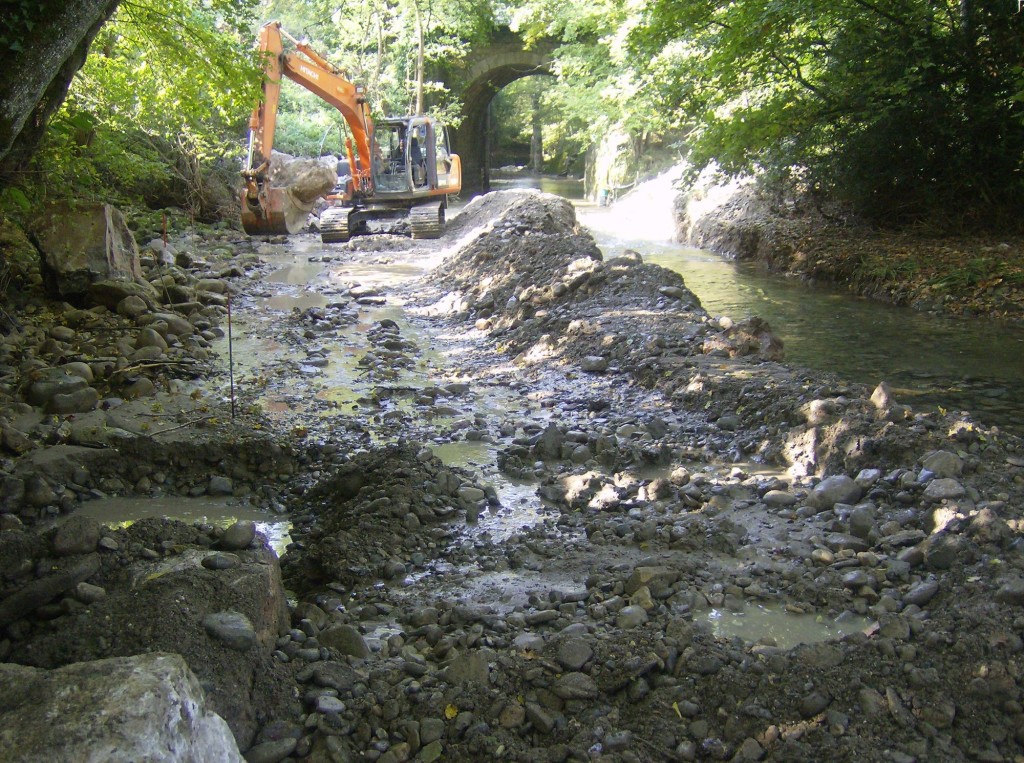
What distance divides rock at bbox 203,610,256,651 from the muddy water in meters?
5.46

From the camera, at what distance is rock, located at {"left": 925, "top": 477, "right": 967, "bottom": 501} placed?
4250 millimetres

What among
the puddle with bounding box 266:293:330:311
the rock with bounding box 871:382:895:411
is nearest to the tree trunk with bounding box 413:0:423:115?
the puddle with bounding box 266:293:330:311

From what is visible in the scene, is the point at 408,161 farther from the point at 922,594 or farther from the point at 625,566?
the point at 922,594

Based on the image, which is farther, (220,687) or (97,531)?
(97,531)

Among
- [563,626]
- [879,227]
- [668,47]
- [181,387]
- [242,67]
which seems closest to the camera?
[563,626]

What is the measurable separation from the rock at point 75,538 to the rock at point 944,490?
385 centimetres

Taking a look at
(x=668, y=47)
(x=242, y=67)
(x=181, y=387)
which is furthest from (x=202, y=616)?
(x=668, y=47)

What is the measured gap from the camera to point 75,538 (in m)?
3.38

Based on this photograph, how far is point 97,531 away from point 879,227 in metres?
12.9

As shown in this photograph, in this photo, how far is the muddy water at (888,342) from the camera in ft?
23.0

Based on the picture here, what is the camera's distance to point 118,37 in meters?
10.1

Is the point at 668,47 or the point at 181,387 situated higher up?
the point at 668,47

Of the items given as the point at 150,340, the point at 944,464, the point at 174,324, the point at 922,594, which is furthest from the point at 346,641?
the point at 174,324

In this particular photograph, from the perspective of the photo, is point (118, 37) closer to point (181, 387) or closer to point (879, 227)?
point (181, 387)
